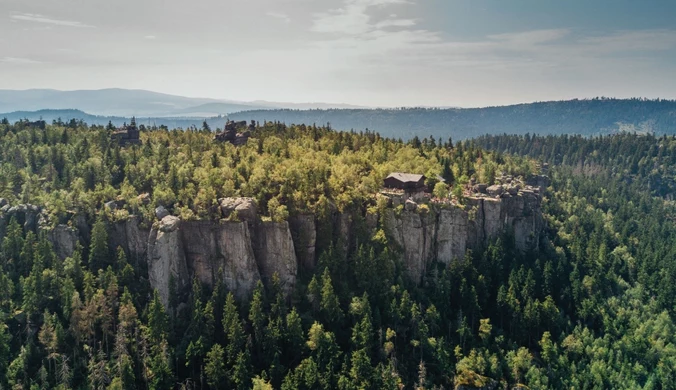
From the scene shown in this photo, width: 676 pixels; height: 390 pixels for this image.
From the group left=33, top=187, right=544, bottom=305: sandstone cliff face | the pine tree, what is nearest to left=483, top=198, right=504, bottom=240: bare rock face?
left=33, top=187, right=544, bottom=305: sandstone cliff face

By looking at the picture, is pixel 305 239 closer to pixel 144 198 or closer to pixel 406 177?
pixel 406 177

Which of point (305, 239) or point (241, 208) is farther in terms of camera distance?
point (305, 239)

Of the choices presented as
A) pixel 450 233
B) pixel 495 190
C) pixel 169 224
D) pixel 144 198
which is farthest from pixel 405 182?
pixel 144 198

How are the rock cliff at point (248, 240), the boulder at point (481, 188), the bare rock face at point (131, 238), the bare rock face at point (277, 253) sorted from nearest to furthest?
1. the rock cliff at point (248, 240)
2. the bare rock face at point (277, 253)
3. the bare rock face at point (131, 238)
4. the boulder at point (481, 188)

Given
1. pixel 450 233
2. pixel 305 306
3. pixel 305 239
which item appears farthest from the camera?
pixel 450 233

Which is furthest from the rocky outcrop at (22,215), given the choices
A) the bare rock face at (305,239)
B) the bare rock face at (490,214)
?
the bare rock face at (490,214)

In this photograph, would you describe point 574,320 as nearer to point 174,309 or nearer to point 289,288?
point 289,288

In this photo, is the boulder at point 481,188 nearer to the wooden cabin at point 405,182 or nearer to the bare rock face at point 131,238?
the wooden cabin at point 405,182
